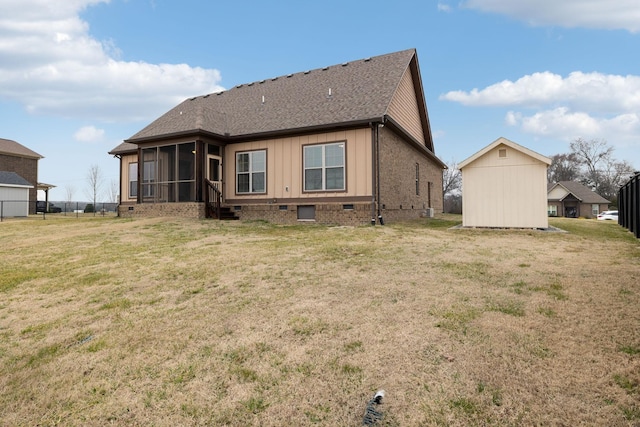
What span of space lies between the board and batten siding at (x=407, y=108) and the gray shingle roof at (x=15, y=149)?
37927 mm

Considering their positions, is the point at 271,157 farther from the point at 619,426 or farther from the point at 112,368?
the point at 619,426

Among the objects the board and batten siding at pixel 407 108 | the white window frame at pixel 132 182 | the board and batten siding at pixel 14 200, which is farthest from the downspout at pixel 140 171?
the board and batten siding at pixel 14 200

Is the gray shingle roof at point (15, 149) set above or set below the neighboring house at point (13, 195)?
above

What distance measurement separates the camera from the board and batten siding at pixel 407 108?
565 inches

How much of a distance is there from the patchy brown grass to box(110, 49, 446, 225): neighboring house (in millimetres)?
6547

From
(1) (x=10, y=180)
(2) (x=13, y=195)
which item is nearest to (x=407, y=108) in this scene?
(2) (x=13, y=195)

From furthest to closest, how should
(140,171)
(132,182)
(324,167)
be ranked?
(132,182) → (140,171) → (324,167)

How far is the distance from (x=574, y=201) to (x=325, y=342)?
50.4m

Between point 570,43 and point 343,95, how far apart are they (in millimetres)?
11588

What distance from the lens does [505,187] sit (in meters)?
11.7

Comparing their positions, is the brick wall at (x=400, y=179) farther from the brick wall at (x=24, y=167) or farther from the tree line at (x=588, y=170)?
the brick wall at (x=24, y=167)

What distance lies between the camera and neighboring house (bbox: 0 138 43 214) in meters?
32.6

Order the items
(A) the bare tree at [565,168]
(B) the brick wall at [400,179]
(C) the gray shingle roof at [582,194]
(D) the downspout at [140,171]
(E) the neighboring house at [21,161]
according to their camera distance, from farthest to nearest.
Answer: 1. (A) the bare tree at [565,168]
2. (C) the gray shingle roof at [582,194]
3. (E) the neighboring house at [21,161]
4. (D) the downspout at [140,171]
5. (B) the brick wall at [400,179]

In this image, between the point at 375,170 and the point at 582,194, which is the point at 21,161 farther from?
the point at 582,194
